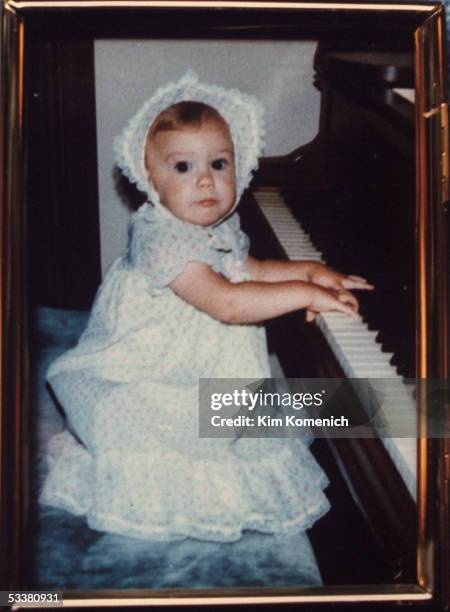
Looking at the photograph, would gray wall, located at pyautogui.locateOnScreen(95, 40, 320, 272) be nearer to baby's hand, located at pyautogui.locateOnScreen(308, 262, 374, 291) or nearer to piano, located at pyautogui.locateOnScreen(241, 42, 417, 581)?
piano, located at pyautogui.locateOnScreen(241, 42, 417, 581)

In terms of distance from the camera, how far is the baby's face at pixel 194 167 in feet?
2.79

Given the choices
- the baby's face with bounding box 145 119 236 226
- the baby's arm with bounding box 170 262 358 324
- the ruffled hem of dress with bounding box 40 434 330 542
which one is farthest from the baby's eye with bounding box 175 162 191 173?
the ruffled hem of dress with bounding box 40 434 330 542

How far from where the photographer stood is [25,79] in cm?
73

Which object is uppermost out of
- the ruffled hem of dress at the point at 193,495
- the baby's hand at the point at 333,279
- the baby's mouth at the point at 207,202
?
the baby's mouth at the point at 207,202

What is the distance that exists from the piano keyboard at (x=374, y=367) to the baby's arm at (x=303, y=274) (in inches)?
0.7

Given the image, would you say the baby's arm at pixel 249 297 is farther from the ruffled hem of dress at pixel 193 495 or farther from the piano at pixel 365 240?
the ruffled hem of dress at pixel 193 495

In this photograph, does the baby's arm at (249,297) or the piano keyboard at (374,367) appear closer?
the piano keyboard at (374,367)

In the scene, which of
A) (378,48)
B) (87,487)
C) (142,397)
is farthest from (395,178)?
(87,487)

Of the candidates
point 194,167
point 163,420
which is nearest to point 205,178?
point 194,167

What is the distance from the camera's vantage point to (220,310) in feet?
2.93

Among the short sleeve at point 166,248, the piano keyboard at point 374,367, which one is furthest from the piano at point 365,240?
the short sleeve at point 166,248

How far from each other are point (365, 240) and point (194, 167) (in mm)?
203

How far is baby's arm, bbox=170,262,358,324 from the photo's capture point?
0.86m

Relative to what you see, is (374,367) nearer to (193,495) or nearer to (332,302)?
(332,302)
